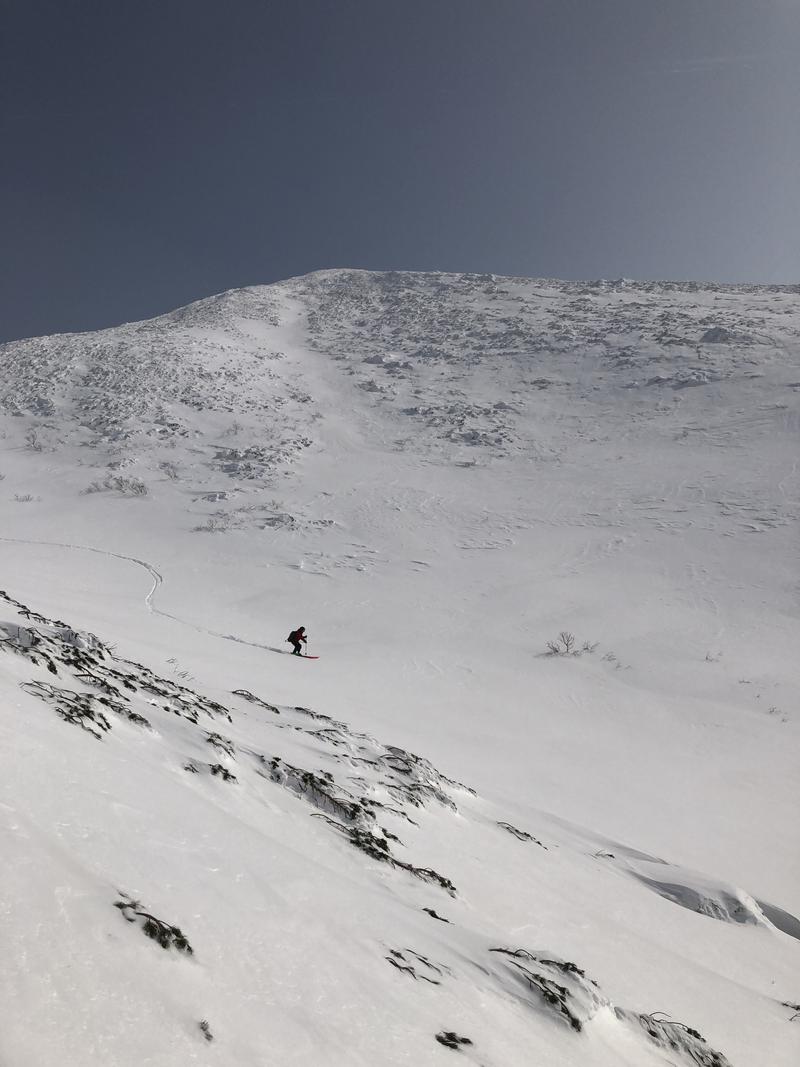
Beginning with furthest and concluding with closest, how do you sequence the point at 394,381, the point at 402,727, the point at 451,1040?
the point at 394,381
the point at 402,727
the point at 451,1040

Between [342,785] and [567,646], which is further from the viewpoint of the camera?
[567,646]

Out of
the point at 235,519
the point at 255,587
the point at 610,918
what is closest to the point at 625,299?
the point at 235,519

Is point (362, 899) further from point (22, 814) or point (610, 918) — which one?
point (610, 918)

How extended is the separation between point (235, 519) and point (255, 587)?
7775 mm

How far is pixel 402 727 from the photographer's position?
1142 centimetres

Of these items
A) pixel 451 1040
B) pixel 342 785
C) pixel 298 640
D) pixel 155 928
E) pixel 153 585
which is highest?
pixel 155 928

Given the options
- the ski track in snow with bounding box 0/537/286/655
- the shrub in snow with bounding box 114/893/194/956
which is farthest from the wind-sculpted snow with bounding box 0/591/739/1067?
the ski track in snow with bounding box 0/537/286/655

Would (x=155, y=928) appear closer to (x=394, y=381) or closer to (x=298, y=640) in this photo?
(x=298, y=640)

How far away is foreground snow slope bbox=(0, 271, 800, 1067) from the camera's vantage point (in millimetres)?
2477

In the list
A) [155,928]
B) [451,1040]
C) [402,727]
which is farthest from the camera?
[402,727]

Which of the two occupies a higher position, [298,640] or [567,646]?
[567,646]

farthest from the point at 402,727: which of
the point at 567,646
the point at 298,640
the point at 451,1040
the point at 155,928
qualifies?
the point at 155,928

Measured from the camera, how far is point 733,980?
16.1 feet

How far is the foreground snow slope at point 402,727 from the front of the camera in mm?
2477
